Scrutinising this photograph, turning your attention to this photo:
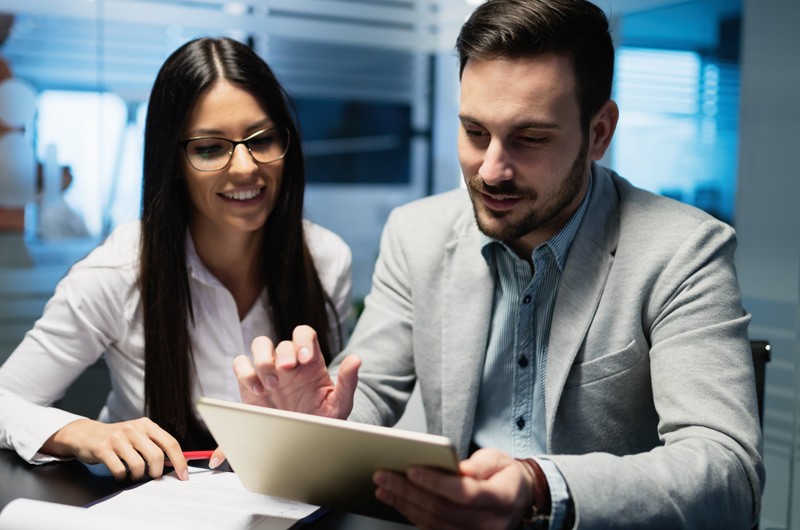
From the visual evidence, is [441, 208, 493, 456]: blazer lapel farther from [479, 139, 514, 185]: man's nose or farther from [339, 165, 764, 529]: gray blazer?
[479, 139, 514, 185]: man's nose

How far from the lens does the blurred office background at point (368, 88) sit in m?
2.87

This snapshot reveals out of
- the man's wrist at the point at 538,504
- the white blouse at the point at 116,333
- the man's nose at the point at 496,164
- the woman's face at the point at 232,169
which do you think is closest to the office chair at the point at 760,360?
the man's nose at the point at 496,164

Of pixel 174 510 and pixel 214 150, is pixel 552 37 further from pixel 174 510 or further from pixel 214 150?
pixel 174 510

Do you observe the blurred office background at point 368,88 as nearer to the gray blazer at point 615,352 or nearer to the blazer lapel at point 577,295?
the gray blazer at point 615,352

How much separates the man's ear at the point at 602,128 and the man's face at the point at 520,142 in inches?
1.7

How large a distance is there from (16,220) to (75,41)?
68 cm

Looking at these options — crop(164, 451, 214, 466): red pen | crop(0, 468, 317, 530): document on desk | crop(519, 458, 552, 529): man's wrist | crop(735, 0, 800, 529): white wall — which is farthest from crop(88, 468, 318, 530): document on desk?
crop(735, 0, 800, 529): white wall

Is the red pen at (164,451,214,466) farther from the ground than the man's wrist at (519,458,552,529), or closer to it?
closer to it

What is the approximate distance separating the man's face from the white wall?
155 cm

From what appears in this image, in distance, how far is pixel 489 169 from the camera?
4.99 ft

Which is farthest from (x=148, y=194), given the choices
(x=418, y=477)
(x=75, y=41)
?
(x=75, y=41)

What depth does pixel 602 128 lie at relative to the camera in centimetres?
168

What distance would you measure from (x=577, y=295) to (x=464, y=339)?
0.25 meters

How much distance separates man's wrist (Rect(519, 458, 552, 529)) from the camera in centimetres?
109
